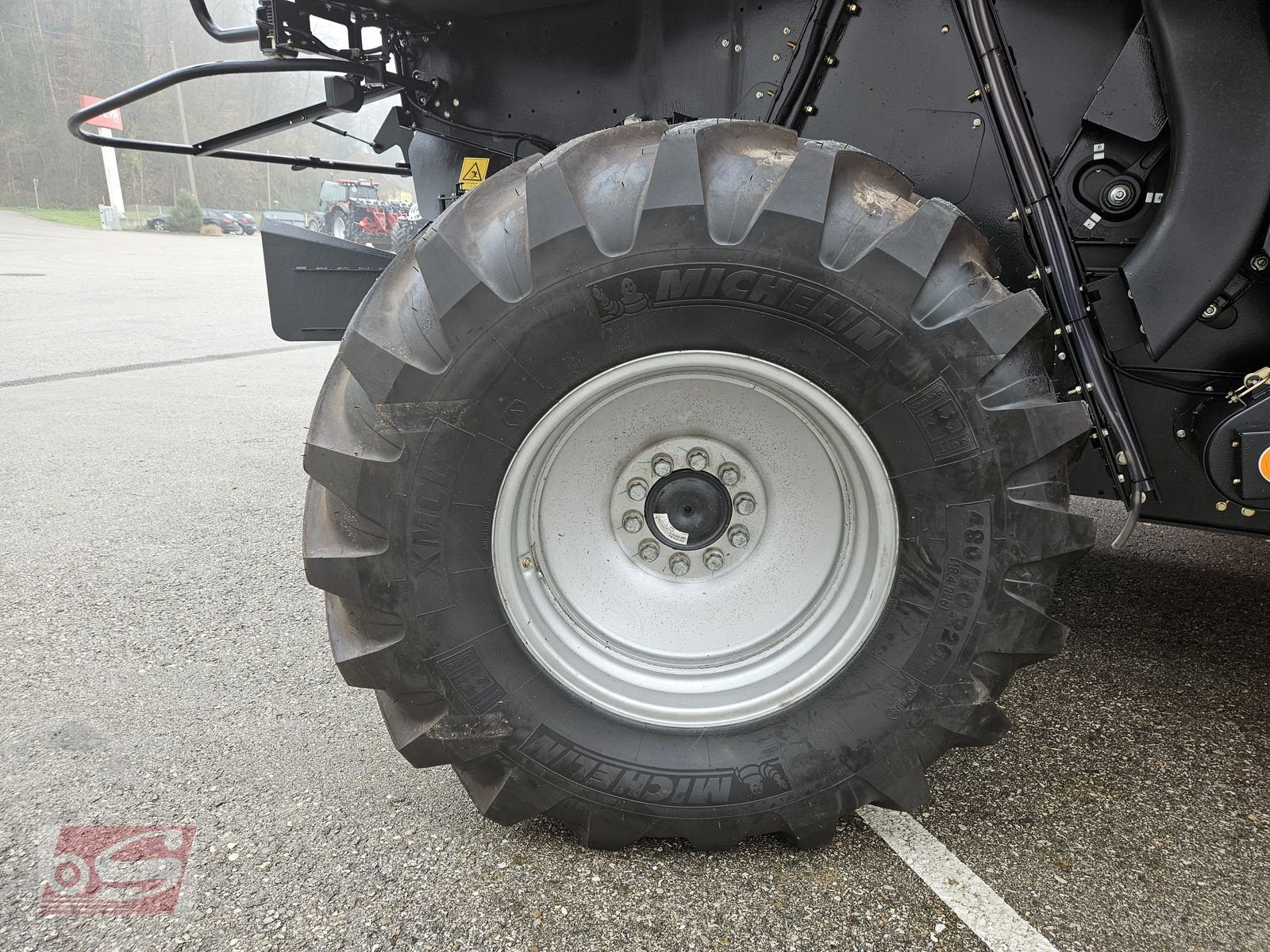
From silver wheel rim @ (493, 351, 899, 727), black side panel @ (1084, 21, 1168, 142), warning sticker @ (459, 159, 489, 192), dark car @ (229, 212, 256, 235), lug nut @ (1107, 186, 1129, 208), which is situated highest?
black side panel @ (1084, 21, 1168, 142)

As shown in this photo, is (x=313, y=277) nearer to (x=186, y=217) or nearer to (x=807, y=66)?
(x=807, y=66)

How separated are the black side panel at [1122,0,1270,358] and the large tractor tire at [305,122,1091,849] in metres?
0.49

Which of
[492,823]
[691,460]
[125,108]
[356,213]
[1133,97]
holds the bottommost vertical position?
[356,213]

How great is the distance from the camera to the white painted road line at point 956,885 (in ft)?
5.56

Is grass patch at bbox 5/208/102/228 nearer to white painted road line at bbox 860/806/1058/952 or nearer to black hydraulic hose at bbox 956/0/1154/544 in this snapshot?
black hydraulic hose at bbox 956/0/1154/544

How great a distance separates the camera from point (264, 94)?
59.4 m

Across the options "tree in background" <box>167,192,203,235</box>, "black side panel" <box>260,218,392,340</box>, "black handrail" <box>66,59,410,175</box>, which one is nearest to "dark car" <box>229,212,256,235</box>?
"tree in background" <box>167,192,203,235</box>

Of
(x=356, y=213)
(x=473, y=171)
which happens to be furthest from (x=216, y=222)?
(x=473, y=171)

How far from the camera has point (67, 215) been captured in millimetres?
36062

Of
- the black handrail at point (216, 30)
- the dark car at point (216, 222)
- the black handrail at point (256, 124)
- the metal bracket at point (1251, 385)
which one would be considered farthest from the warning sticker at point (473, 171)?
the dark car at point (216, 222)

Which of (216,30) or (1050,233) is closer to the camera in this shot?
(1050,233)

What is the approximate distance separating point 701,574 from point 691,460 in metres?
0.28

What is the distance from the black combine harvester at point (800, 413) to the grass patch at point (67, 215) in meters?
37.7

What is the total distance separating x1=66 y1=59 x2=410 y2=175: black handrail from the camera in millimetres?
2879
